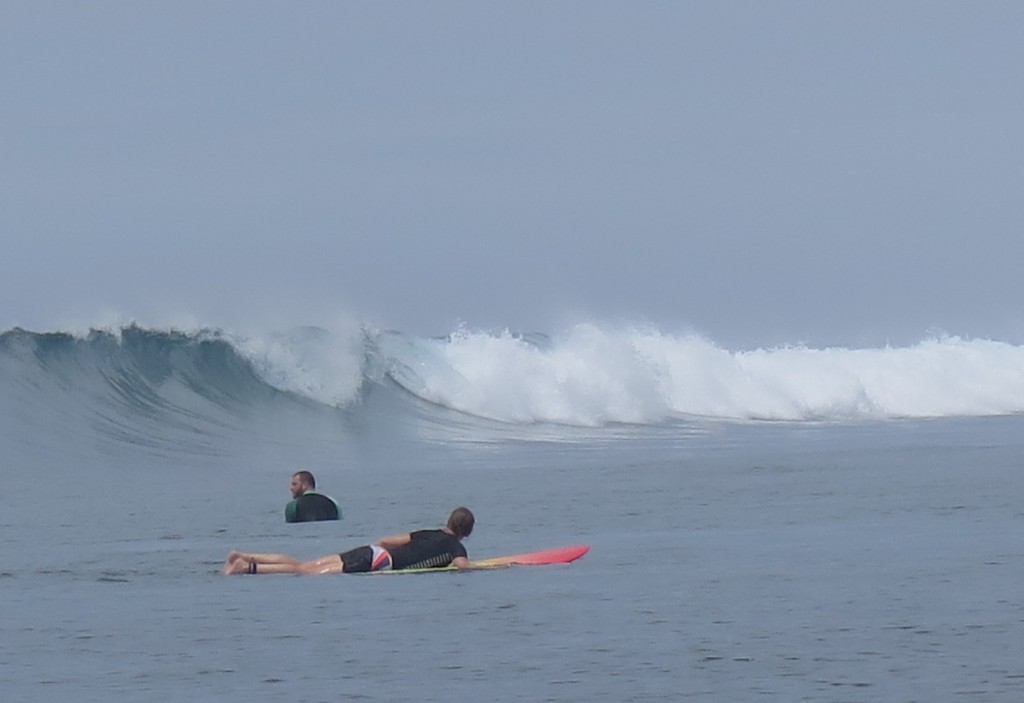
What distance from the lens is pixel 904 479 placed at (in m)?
20.3

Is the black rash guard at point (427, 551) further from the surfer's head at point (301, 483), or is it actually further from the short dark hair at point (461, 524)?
the surfer's head at point (301, 483)

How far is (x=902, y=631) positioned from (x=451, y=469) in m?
13.8

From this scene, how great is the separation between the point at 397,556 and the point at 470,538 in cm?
199

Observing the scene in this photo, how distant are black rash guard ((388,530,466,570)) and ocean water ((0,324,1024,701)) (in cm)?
41

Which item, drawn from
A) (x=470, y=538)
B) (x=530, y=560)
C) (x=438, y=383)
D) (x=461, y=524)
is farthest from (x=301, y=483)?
(x=438, y=383)

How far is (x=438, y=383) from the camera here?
36.4m

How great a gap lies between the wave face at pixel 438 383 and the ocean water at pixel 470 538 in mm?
83

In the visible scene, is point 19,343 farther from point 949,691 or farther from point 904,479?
point 949,691

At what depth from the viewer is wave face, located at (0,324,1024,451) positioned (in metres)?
29.2

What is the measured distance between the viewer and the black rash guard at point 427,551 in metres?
13.8

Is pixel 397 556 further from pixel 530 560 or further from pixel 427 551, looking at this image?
pixel 530 560

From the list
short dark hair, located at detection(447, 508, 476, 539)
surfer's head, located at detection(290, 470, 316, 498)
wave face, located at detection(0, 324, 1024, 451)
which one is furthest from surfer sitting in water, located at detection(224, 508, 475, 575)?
wave face, located at detection(0, 324, 1024, 451)

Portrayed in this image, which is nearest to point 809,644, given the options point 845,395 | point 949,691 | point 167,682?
point 949,691

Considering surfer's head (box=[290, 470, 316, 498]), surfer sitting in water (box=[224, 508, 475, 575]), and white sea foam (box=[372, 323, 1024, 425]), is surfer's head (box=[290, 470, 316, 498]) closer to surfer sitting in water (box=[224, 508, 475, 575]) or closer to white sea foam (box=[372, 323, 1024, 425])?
surfer sitting in water (box=[224, 508, 475, 575])
